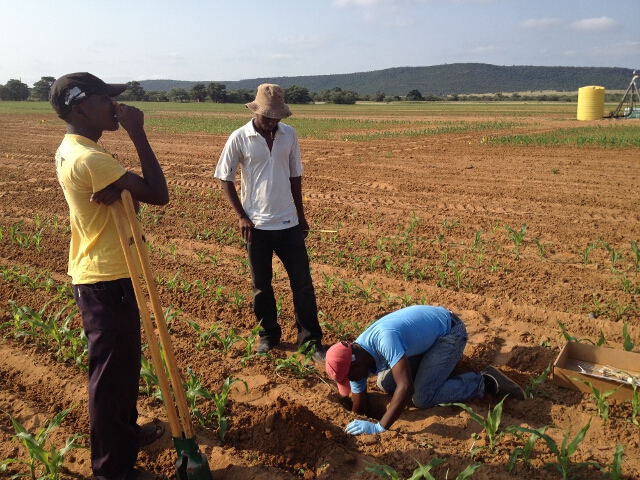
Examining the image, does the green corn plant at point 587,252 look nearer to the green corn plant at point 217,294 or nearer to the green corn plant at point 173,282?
the green corn plant at point 217,294

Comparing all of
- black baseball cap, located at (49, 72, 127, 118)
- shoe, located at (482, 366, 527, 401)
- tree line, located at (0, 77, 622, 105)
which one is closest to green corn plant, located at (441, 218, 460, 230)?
shoe, located at (482, 366, 527, 401)

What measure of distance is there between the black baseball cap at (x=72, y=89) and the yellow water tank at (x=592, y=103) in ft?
98.3

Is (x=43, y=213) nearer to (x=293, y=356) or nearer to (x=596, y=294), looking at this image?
(x=293, y=356)

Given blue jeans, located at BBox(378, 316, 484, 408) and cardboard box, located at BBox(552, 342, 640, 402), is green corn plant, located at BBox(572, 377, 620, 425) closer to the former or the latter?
cardboard box, located at BBox(552, 342, 640, 402)

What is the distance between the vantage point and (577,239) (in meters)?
6.71

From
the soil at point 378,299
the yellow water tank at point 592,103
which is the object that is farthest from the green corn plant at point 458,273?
the yellow water tank at point 592,103

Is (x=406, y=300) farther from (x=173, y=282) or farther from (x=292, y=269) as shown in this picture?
(x=173, y=282)

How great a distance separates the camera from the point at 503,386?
350 cm

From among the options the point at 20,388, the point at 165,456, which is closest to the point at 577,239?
the point at 165,456

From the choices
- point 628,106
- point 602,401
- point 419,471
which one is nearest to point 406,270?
point 602,401

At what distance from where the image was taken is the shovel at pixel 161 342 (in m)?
2.45

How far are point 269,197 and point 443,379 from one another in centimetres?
175

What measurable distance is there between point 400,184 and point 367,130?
14.6m

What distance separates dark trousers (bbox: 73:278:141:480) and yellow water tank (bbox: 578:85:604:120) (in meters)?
30.1
